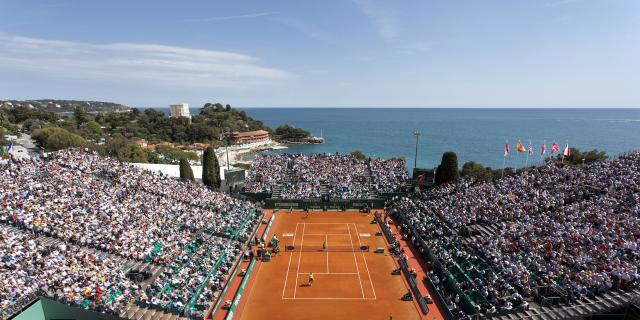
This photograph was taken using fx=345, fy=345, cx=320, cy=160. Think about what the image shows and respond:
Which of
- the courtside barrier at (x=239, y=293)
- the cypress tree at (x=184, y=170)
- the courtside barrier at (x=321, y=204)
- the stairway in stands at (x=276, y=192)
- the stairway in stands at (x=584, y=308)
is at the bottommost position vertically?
the courtside barrier at (x=239, y=293)

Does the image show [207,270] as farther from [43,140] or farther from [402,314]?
[43,140]

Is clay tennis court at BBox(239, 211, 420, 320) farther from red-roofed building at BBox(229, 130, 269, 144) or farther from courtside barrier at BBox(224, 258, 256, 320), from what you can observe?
red-roofed building at BBox(229, 130, 269, 144)

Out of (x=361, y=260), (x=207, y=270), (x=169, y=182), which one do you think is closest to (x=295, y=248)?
(x=361, y=260)

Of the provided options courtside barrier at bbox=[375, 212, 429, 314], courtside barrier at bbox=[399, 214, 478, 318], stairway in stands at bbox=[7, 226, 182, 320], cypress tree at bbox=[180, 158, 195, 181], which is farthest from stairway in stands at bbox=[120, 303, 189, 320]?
cypress tree at bbox=[180, 158, 195, 181]

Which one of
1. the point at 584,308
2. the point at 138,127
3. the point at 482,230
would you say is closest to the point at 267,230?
the point at 482,230

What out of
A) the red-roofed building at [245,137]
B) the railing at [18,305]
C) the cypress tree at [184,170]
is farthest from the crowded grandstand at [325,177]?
the red-roofed building at [245,137]

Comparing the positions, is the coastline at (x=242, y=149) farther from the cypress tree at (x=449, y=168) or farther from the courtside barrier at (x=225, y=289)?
the courtside barrier at (x=225, y=289)
